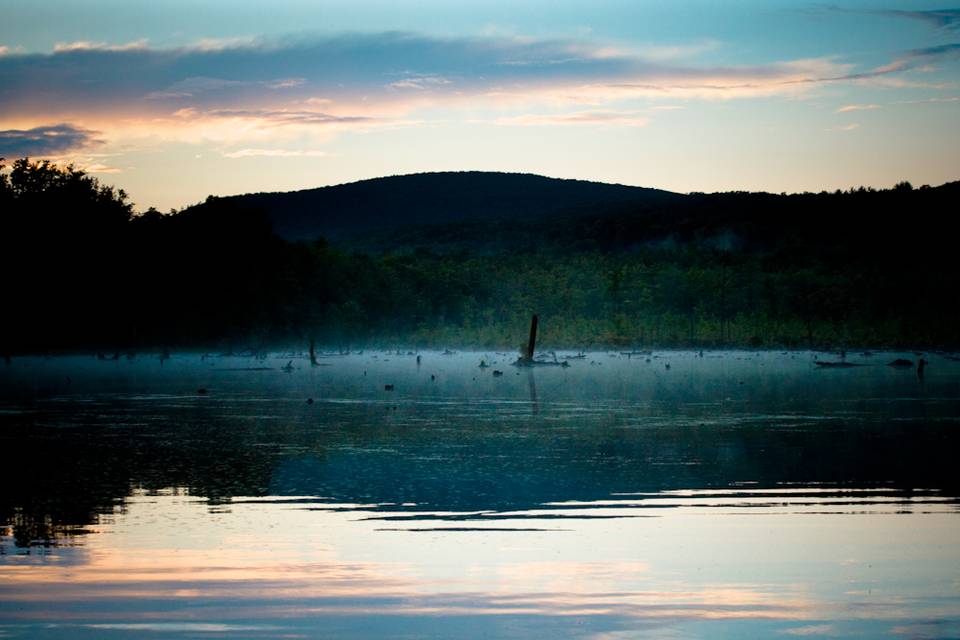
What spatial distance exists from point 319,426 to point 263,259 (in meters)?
88.5

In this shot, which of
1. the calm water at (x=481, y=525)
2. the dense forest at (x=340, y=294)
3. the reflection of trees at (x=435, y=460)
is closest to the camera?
the calm water at (x=481, y=525)

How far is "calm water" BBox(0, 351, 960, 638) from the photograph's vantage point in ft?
42.2

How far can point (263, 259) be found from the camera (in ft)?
408

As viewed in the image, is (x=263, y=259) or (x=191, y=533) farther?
(x=263, y=259)

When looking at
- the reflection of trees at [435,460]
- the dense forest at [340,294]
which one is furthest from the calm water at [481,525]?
the dense forest at [340,294]

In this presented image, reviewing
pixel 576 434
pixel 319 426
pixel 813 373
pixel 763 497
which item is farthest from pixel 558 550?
pixel 813 373

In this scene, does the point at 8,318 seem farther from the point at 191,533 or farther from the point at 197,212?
the point at 191,533

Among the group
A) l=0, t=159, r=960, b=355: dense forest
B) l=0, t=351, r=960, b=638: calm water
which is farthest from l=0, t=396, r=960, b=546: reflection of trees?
l=0, t=159, r=960, b=355: dense forest

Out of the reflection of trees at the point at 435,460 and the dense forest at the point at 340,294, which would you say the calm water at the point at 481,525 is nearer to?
the reflection of trees at the point at 435,460

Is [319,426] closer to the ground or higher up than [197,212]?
closer to the ground

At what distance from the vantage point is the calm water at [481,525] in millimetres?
12867

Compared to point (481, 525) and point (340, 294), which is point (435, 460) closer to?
point (481, 525)

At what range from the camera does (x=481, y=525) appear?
1881cm

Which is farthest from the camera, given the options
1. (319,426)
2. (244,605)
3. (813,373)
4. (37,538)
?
(813,373)
